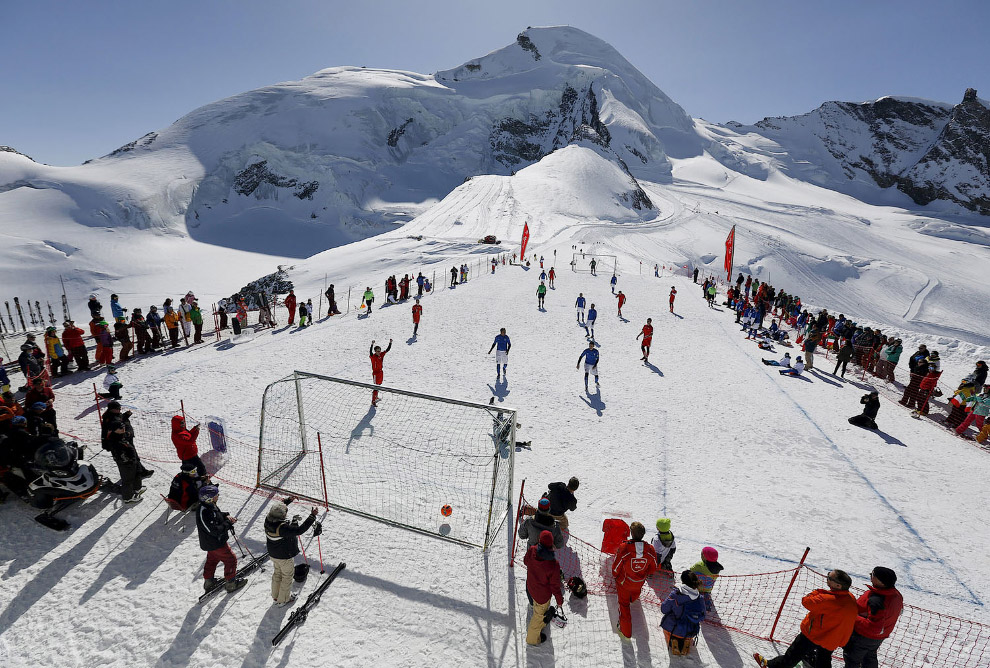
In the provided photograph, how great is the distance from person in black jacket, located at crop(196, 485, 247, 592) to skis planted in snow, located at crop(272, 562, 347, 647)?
1002mm

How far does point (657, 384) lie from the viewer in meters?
13.5

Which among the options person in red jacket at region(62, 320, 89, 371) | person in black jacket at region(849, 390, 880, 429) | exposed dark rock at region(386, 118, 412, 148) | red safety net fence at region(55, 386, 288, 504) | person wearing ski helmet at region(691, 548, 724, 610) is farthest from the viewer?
exposed dark rock at region(386, 118, 412, 148)

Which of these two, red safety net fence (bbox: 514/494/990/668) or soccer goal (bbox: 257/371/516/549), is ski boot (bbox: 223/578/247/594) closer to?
soccer goal (bbox: 257/371/516/549)

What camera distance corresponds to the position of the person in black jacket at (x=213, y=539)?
5.23 metres

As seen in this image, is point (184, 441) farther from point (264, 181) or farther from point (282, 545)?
point (264, 181)

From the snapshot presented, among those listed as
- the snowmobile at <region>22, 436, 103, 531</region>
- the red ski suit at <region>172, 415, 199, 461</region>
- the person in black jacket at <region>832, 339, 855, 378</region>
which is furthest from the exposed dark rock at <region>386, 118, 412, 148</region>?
the snowmobile at <region>22, 436, 103, 531</region>

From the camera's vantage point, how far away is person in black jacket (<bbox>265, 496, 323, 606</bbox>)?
493 cm

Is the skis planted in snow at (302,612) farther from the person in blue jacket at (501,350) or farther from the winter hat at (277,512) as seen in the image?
the person in blue jacket at (501,350)

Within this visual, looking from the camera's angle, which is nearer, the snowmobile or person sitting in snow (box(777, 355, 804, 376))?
the snowmobile

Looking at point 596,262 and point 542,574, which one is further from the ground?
point 596,262

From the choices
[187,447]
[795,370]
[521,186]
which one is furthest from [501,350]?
[521,186]

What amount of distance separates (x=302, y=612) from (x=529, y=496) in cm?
397

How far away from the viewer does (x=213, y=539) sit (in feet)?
17.3

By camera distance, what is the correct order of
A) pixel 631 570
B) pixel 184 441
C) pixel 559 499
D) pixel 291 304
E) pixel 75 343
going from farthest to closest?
1. pixel 291 304
2. pixel 75 343
3. pixel 184 441
4. pixel 559 499
5. pixel 631 570
